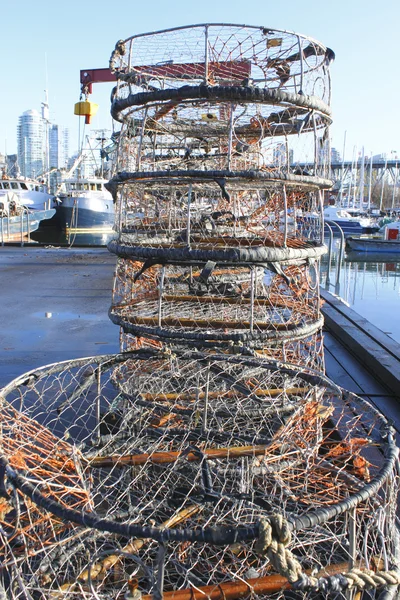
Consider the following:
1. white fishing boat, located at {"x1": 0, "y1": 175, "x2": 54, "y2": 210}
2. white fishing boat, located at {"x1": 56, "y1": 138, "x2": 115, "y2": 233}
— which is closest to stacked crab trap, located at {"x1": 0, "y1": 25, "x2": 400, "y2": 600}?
white fishing boat, located at {"x1": 56, "y1": 138, "x2": 115, "y2": 233}

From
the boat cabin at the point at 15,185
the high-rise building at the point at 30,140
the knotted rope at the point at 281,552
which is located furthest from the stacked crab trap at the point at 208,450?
the high-rise building at the point at 30,140

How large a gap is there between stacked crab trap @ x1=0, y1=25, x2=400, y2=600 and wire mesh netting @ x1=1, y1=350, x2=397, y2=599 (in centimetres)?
1

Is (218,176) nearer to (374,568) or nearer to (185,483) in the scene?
(185,483)

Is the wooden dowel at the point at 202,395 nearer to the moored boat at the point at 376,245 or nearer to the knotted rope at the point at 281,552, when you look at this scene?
the knotted rope at the point at 281,552

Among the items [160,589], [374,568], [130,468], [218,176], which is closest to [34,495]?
[160,589]

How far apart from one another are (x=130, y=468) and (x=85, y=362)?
2.25 ft

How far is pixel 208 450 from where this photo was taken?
92.2 inches

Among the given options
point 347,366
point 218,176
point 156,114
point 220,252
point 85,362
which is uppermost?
point 156,114

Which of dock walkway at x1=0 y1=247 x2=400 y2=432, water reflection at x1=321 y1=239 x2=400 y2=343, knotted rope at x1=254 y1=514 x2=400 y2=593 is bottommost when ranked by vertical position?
water reflection at x1=321 y1=239 x2=400 y2=343

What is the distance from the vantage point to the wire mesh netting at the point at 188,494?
170 cm

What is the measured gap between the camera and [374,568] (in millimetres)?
1874

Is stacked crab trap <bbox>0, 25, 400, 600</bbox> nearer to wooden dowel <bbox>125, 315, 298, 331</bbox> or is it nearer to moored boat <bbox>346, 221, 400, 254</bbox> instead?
wooden dowel <bbox>125, 315, 298, 331</bbox>

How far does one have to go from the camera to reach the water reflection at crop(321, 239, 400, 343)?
10722mm

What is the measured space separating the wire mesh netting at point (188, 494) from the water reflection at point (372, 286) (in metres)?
6.24
